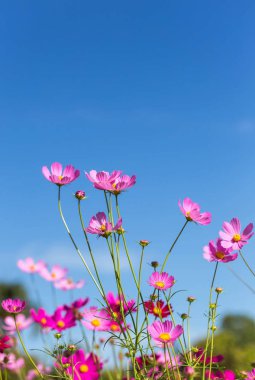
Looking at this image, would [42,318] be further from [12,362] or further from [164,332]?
[164,332]

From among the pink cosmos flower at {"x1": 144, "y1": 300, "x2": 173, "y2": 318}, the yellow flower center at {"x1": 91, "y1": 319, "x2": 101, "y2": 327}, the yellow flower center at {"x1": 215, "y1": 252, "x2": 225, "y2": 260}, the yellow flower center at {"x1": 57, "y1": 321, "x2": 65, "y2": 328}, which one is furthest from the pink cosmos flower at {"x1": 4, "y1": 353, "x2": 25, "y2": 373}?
the yellow flower center at {"x1": 215, "y1": 252, "x2": 225, "y2": 260}

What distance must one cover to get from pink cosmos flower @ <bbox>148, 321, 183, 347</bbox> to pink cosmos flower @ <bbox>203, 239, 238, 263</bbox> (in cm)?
30

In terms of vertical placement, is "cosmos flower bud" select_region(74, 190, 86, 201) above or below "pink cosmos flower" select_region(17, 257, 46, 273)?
below

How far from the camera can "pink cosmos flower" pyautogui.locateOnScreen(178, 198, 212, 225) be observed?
1.72 metres

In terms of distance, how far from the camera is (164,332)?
5.53ft

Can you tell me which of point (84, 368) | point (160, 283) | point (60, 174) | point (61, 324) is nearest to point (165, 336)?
point (160, 283)

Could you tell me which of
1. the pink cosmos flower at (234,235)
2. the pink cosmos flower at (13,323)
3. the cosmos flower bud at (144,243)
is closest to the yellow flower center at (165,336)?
the cosmos flower bud at (144,243)

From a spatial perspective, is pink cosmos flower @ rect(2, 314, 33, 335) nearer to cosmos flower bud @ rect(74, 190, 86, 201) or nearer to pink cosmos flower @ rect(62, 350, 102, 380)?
pink cosmos flower @ rect(62, 350, 102, 380)

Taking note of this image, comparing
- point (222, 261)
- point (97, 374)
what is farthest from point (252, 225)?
point (97, 374)

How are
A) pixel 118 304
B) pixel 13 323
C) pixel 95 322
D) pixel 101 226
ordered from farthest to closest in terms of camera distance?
pixel 13 323 < pixel 95 322 < pixel 118 304 < pixel 101 226

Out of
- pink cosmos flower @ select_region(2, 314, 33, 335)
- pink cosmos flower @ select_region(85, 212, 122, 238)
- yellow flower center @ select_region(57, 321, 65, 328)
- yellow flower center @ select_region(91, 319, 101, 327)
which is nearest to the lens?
pink cosmos flower @ select_region(85, 212, 122, 238)

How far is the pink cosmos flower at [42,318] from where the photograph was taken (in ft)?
8.46

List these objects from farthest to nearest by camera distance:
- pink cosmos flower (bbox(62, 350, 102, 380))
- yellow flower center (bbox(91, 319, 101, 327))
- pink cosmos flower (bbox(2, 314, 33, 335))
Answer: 1. pink cosmos flower (bbox(2, 314, 33, 335))
2. yellow flower center (bbox(91, 319, 101, 327))
3. pink cosmos flower (bbox(62, 350, 102, 380))

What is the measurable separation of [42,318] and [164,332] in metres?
1.06
